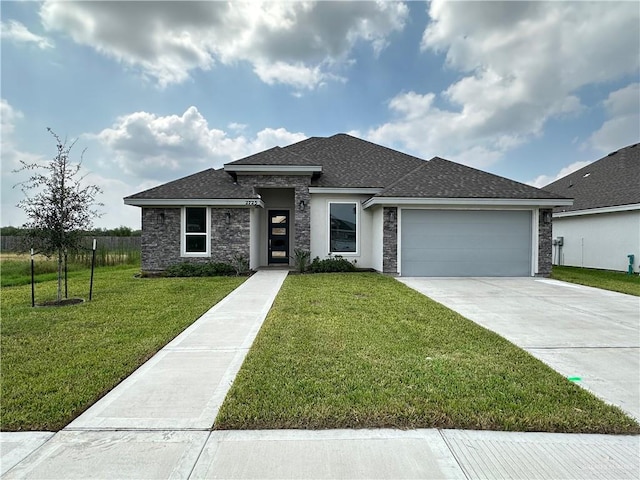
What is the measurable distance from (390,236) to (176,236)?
7748mm

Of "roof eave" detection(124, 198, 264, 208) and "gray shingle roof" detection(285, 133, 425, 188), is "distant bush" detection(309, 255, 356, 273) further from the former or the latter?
"roof eave" detection(124, 198, 264, 208)

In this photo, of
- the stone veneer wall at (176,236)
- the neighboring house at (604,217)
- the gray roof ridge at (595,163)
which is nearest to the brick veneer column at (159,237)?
the stone veneer wall at (176,236)

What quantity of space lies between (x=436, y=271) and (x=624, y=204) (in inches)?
335

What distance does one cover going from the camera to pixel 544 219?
11711mm

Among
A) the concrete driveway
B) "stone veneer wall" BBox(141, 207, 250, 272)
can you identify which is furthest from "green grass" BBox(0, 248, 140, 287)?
the concrete driveway

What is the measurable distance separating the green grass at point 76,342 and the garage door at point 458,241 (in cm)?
663

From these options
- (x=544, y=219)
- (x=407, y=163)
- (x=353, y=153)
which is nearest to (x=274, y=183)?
(x=353, y=153)

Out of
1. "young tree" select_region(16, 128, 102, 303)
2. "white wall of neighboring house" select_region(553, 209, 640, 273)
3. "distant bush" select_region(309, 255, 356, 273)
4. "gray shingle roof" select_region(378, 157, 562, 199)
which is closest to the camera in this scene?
"young tree" select_region(16, 128, 102, 303)

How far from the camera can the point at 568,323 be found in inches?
223

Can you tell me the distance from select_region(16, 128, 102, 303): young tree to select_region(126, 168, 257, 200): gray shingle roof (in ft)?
14.7

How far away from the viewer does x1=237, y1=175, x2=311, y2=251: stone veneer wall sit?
12750mm

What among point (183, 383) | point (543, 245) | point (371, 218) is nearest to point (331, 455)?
point (183, 383)

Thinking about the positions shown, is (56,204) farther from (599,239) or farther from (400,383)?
(599,239)

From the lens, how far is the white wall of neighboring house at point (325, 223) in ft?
42.9
